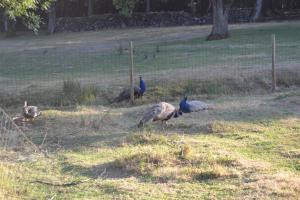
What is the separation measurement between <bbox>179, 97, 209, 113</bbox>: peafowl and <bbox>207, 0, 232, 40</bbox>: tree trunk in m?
21.1

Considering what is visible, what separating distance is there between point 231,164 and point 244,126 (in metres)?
2.98

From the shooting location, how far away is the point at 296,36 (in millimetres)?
31562

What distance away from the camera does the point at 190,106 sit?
1279 centimetres

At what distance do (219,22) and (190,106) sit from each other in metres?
22.8

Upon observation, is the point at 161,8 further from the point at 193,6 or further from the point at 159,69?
the point at 159,69

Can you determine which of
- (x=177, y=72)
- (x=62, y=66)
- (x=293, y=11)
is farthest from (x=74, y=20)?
(x=177, y=72)

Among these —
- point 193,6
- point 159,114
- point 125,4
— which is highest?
point 125,4

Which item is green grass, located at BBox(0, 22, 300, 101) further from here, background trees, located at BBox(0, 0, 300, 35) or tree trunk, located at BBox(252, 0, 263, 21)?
tree trunk, located at BBox(252, 0, 263, 21)

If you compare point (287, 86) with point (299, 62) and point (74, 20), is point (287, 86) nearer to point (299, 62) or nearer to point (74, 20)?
point (299, 62)

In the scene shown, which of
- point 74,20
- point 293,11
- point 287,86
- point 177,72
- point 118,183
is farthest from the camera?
point 74,20

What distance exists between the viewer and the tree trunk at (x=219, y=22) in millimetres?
34250

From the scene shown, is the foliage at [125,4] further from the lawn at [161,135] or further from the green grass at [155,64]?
the lawn at [161,135]

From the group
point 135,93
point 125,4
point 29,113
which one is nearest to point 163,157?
point 29,113

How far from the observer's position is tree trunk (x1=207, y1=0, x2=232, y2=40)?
3425cm
